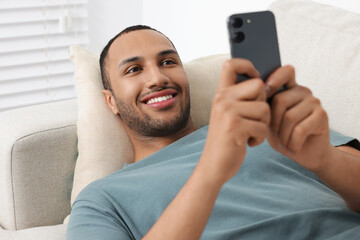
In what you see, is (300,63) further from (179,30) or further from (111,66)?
(179,30)

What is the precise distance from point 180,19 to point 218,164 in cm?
207

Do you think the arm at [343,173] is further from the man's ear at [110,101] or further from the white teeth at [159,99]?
the man's ear at [110,101]

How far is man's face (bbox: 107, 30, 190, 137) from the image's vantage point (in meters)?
1.47

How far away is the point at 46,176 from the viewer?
148 cm

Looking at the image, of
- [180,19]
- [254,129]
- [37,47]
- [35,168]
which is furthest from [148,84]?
[37,47]

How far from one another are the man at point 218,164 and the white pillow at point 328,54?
0.12 metres

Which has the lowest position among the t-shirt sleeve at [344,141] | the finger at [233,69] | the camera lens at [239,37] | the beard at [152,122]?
the beard at [152,122]

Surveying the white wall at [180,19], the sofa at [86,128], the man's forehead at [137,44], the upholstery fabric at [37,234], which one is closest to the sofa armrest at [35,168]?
the sofa at [86,128]

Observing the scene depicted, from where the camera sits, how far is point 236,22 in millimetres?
890

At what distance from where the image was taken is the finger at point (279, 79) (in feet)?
2.84

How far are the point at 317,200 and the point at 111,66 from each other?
69cm

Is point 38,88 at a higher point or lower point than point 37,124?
lower

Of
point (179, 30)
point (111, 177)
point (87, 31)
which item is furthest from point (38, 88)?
point (111, 177)

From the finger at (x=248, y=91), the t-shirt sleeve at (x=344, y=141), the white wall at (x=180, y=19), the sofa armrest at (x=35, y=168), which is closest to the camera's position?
the finger at (x=248, y=91)
